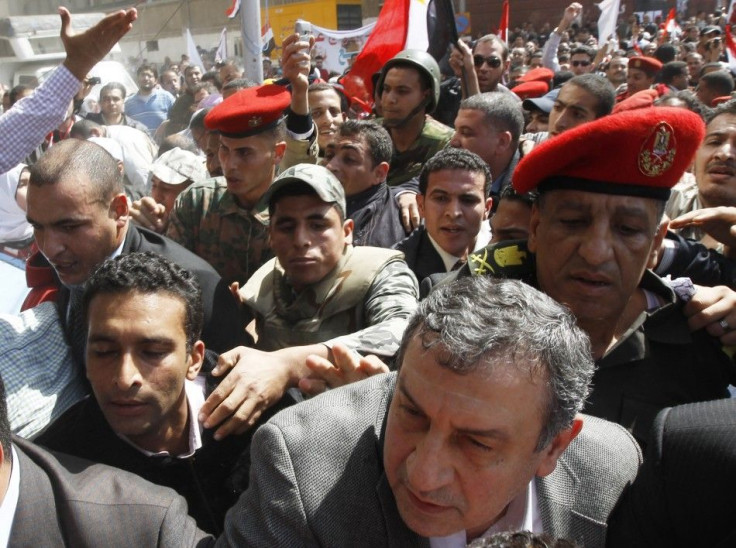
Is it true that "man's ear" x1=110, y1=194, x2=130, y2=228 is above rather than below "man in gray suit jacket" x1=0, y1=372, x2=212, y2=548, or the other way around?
above

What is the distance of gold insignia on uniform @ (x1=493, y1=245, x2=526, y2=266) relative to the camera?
225 cm

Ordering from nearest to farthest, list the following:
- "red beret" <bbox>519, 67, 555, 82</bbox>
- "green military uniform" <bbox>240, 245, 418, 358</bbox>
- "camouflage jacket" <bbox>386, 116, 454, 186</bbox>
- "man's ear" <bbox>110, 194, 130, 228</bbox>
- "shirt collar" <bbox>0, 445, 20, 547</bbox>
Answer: "shirt collar" <bbox>0, 445, 20, 547</bbox> < "green military uniform" <bbox>240, 245, 418, 358</bbox> < "man's ear" <bbox>110, 194, 130, 228</bbox> < "camouflage jacket" <bbox>386, 116, 454, 186</bbox> < "red beret" <bbox>519, 67, 555, 82</bbox>

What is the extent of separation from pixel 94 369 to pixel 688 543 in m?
1.53

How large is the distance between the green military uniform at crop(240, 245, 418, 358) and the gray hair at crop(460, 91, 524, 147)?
1.62 m

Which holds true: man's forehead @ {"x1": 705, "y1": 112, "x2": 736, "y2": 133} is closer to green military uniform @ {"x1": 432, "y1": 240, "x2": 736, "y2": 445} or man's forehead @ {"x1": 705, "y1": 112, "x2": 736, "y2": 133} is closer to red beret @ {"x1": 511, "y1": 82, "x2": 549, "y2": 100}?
green military uniform @ {"x1": 432, "y1": 240, "x2": 736, "y2": 445}

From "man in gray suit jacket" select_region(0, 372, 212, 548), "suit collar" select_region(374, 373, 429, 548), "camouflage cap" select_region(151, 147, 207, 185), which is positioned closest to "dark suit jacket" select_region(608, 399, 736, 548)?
"suit collar" select_region(374, 373, 429, 548)

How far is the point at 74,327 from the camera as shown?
95.3 inches

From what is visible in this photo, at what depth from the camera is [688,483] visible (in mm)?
1398

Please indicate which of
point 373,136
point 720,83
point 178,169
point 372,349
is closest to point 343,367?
point 372,349

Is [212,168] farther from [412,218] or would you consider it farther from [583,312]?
[583,312]

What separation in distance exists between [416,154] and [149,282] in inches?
100

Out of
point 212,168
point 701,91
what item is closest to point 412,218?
point 212,168

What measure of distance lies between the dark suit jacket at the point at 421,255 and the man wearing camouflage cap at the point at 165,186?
1.16 meters

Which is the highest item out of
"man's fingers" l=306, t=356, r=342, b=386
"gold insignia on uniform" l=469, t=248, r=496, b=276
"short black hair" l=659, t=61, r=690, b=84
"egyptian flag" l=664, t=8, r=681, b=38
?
"gold insignia on uniform" l=469, t=248, r=496, b=276
